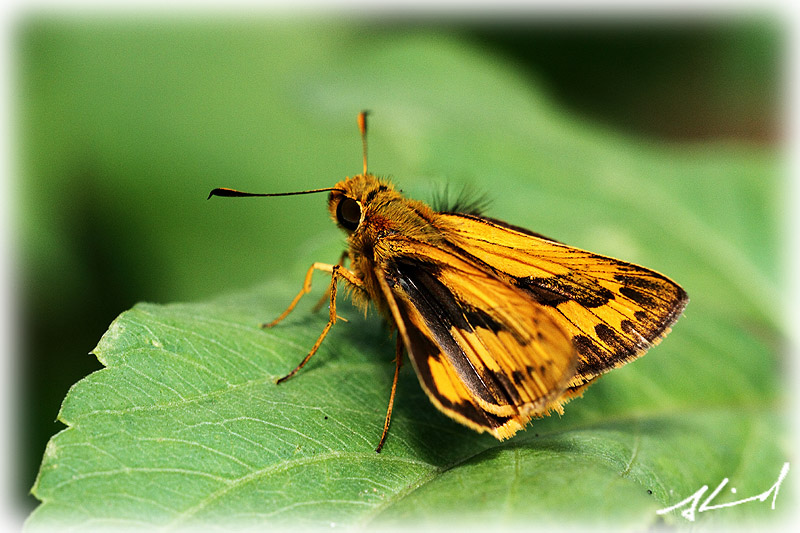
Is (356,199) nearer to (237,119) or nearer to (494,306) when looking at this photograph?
(494,306)

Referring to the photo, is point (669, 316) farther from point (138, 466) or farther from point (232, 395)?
point (138, 466)

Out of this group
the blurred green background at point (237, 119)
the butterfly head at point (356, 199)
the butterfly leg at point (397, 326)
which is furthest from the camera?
the blurred green background at point (237, 119)

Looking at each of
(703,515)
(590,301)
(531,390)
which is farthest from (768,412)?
(531,390)

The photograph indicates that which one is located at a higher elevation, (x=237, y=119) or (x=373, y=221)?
(x=237, y=119)

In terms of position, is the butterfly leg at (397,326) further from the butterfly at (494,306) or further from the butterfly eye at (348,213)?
the butterfly eye at (348,213)
